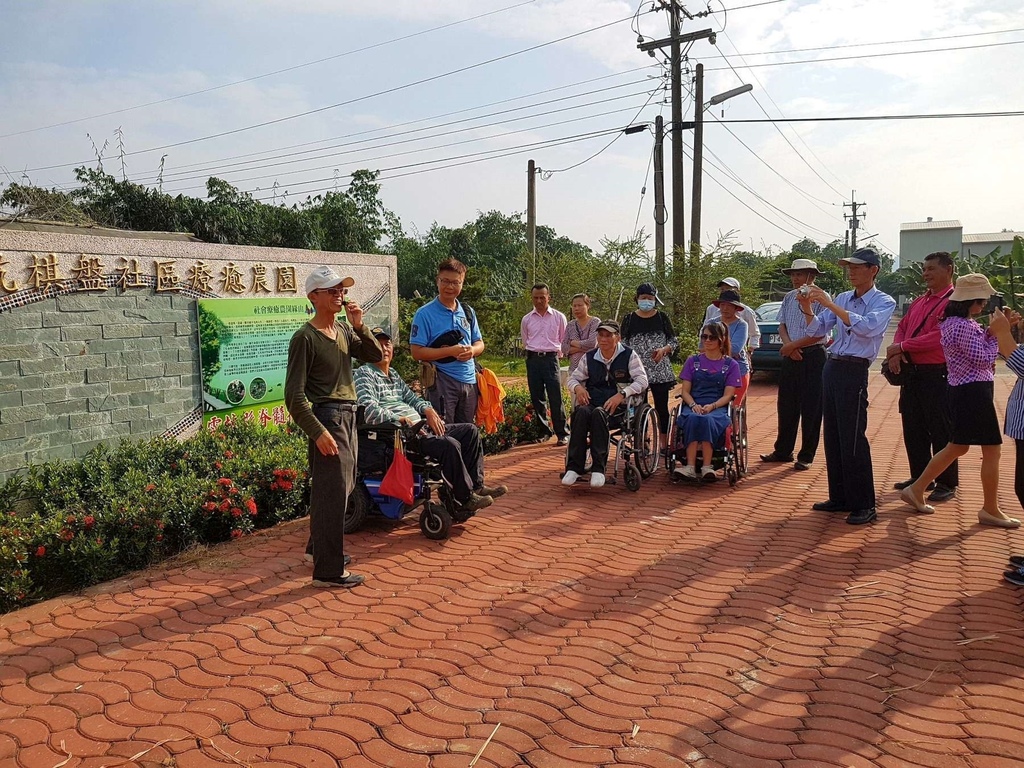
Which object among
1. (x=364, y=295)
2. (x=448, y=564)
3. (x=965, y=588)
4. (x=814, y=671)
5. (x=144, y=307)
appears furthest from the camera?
(x=364, y=295)

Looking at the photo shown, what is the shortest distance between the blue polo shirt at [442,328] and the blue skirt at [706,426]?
1805mm

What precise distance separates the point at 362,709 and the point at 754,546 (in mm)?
2854

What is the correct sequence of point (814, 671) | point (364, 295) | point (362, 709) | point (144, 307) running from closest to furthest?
point (362, 709)
point (814, 671)
point (144, 307)
point (364, 295)

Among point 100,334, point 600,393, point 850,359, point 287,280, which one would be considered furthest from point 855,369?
point 100,334

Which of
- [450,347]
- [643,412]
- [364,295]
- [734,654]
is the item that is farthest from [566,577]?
[364,295]

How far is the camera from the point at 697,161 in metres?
17.9

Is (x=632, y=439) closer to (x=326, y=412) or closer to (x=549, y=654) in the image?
(x=326, y=412)

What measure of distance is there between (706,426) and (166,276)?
4535 millimetres

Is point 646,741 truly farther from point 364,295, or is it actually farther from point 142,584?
point 364,295

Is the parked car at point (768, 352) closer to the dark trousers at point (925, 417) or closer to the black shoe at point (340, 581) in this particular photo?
the dark trousers at point (925, 417)

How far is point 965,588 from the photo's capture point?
4.18 meters

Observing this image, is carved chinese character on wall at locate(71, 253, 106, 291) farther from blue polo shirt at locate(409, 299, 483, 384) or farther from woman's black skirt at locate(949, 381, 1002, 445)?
woman's black skirt at locate(949, 381, 1002, 445)

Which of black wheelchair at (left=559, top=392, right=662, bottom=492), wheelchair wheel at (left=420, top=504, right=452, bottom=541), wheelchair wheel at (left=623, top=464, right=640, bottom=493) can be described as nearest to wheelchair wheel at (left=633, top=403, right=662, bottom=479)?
black wheelchair at (left=559, top=392, right=662, bottom=492)

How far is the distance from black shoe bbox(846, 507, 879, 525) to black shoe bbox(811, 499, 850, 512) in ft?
0.81
